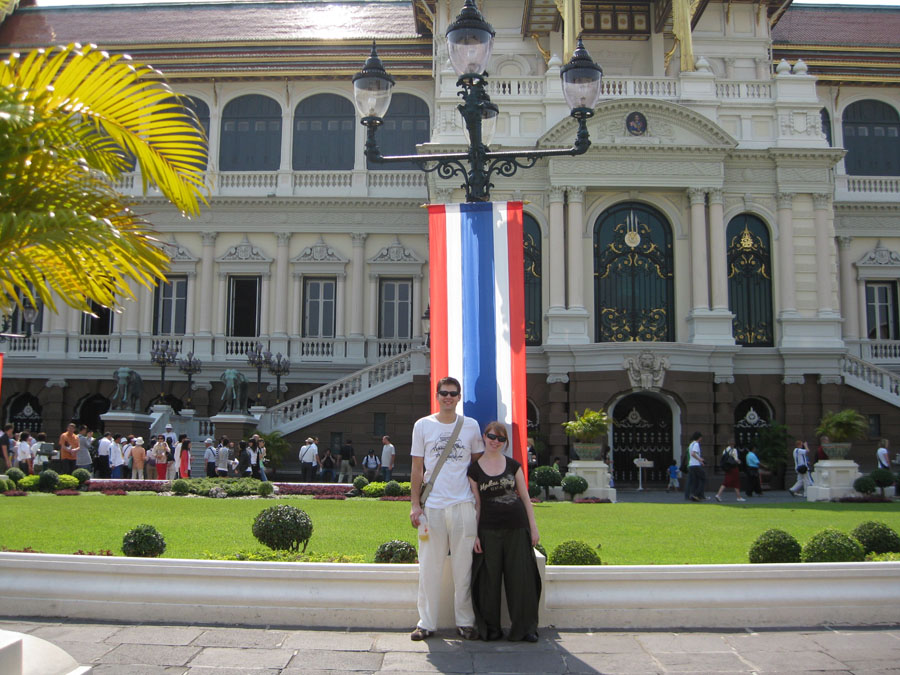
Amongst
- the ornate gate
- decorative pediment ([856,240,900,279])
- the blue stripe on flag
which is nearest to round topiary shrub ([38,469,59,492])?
the blue stripe on flag

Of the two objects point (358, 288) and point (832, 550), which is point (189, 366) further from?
point (832, 550)

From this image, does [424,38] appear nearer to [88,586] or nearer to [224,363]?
[224,363]

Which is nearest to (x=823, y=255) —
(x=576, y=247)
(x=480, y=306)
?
(x=576, y=247)

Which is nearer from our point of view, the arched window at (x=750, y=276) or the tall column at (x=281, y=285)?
the arched window at (x=750, y=276)

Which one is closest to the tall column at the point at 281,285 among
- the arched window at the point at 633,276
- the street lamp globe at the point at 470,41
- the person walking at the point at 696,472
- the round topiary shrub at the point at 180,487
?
the arched window at the point at 633,276

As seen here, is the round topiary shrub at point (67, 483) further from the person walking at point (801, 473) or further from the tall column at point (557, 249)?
the person walking at point (801, 473)

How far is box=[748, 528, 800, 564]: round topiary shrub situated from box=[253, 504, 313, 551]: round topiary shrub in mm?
4570

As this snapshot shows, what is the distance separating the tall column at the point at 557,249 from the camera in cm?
2719

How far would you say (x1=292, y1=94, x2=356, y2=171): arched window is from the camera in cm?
3512

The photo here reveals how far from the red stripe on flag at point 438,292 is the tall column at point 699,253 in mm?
19576

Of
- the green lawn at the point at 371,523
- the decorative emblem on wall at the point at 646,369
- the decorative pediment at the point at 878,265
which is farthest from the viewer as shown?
the decorative pediment at the point at 878,265

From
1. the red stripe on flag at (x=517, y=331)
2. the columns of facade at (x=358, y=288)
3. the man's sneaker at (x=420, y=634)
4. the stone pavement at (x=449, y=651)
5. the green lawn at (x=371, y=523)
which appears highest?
the columns of facade at (x=358, y=288)

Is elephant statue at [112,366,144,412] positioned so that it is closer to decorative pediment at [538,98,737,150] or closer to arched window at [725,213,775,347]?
decorative pediment at [538,98,737,150]

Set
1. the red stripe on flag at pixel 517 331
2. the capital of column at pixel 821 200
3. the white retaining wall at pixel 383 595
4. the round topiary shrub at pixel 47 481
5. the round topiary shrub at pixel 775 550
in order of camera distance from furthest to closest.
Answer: the capital of column at pixel 821 200 < the round topiary shrub at pixel 47 481 < the round topiary shrub at pixel 775 550 < the red stripe on flag at pixel 517 331 < the white retaining wall at pixel 383 595
